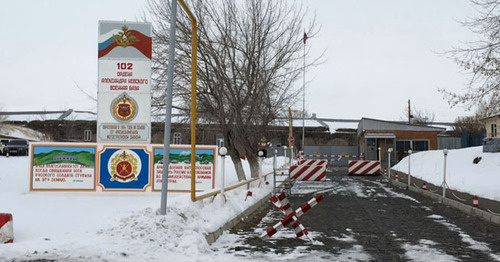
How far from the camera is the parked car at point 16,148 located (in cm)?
4509

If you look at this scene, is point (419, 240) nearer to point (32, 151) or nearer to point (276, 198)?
point (276, 198)

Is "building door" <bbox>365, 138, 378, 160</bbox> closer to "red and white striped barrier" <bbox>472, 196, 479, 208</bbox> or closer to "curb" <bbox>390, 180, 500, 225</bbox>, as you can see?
"curb" <bbox>390, 180, 500, 225</bbox>

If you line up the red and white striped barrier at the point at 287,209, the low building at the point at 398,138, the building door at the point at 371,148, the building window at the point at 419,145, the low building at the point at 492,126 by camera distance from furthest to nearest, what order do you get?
the building window at the point at 419,145 < the low building at the point at 398,138 < the building door at the point at 371,148 < the low building at the point at 492,126 < the red and white striped barrier at the point at 287,209

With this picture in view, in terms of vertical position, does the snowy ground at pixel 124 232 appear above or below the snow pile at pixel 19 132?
below

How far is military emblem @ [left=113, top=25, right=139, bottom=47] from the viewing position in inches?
568

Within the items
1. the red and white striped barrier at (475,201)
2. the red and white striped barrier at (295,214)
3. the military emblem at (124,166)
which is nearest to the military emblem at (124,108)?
the military emblem at (124,166)

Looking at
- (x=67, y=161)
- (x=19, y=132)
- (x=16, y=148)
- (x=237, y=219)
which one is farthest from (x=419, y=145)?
(x=19, y=132)

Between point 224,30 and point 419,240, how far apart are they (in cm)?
1231

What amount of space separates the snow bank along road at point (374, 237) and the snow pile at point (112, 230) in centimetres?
68

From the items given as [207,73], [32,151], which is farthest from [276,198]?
[207,73]

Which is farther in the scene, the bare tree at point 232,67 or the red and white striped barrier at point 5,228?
the bare tree at point 232,67

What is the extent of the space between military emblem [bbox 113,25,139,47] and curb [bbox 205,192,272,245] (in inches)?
242

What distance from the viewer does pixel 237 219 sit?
11117mm

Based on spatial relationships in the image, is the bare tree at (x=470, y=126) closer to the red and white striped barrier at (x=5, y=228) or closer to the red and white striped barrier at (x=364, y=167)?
the red and white striped barrier at (x=364, y=167)
